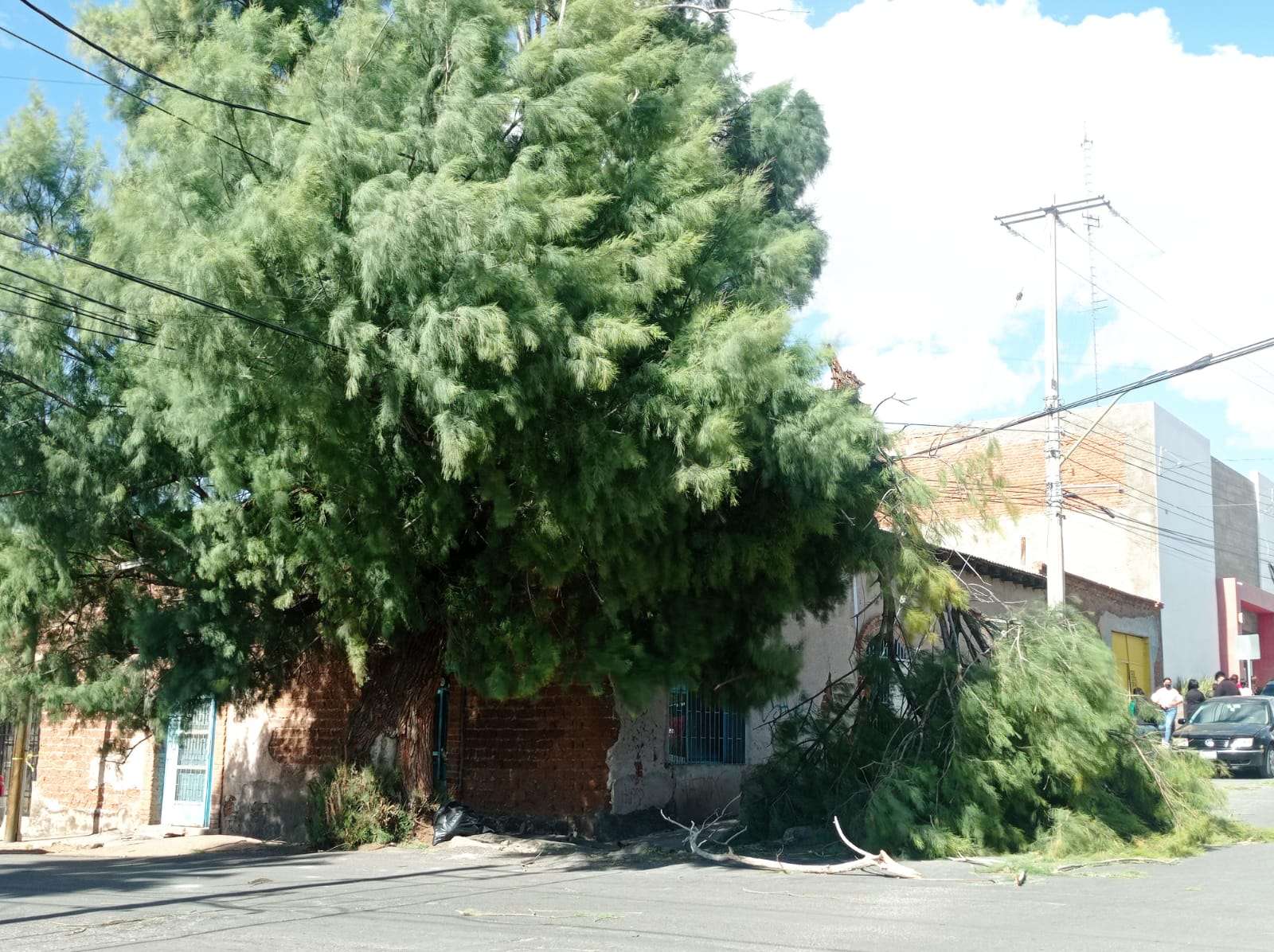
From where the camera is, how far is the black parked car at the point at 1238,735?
79.0 feet

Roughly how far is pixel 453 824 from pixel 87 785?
908 centimetres

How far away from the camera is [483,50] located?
1126 centimetres

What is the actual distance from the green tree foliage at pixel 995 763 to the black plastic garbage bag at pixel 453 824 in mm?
3353

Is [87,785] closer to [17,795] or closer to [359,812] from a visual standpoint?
[17,795]

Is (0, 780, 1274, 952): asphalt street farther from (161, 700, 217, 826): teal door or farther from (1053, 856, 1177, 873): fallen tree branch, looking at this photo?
(161, 700, 217, 826): teal door

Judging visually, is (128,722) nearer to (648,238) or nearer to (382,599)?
(382,599)

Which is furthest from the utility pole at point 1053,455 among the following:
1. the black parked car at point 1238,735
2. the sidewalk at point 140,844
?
the sidewalk at point 140,844

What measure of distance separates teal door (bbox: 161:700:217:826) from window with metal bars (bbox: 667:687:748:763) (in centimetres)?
745

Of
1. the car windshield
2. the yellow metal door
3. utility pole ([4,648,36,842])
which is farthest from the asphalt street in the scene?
the yellow metal door

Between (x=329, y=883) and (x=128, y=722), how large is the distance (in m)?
4.00

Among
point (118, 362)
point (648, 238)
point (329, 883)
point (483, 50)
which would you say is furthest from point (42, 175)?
point (329, 883)

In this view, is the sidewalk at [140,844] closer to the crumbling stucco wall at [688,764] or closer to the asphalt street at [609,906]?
the asphalt street at [609,906]

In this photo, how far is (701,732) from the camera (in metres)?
17.3

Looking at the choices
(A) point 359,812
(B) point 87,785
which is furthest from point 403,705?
(B) point 87,785
